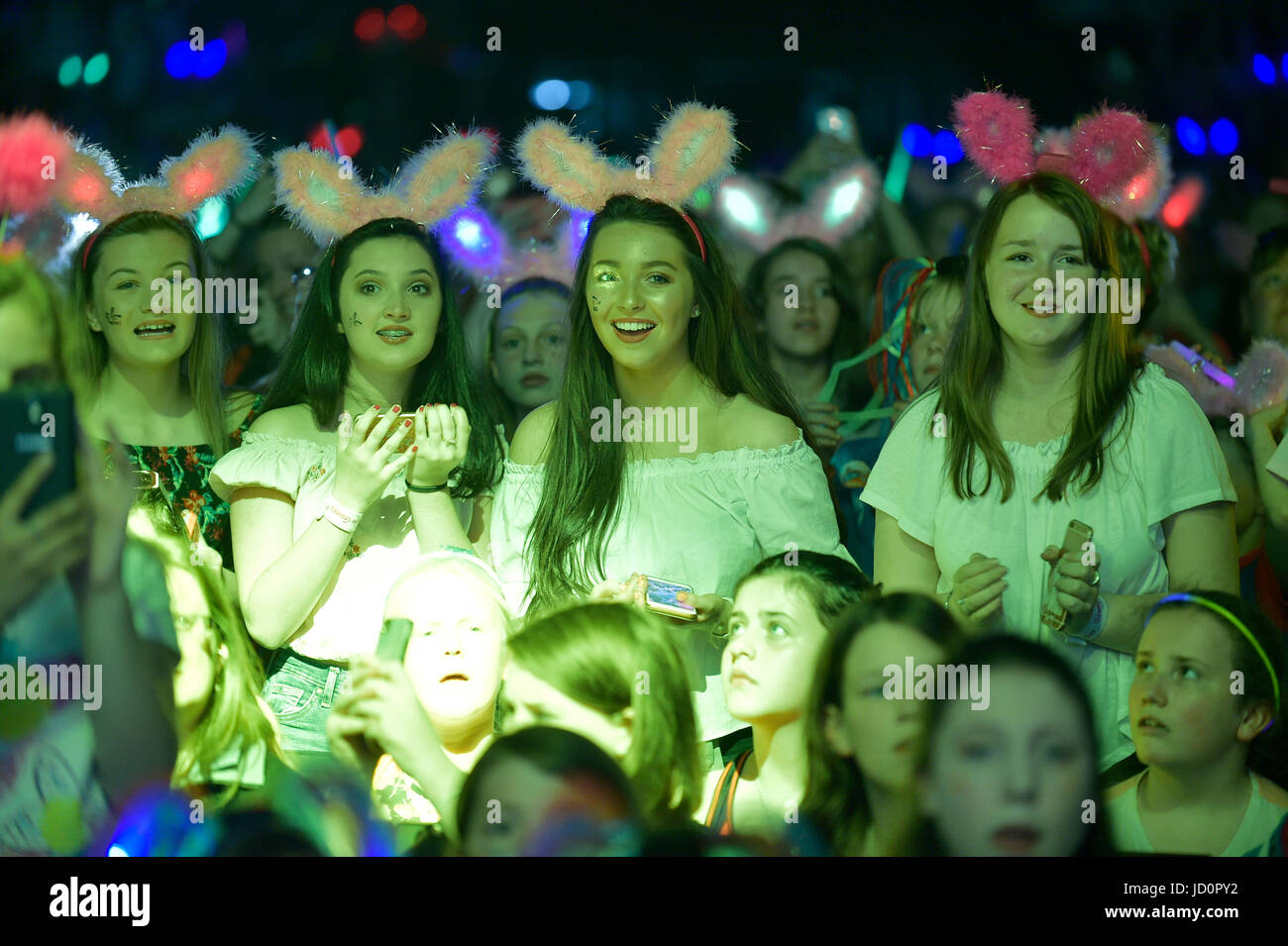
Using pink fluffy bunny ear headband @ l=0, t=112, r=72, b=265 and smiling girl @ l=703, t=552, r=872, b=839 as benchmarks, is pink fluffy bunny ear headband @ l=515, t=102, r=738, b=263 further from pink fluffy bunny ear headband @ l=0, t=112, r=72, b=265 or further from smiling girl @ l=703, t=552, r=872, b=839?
pink fluffy bunny ear headband @ l=0, t=112, r=72, b=265

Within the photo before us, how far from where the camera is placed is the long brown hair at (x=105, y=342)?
409 centimetres

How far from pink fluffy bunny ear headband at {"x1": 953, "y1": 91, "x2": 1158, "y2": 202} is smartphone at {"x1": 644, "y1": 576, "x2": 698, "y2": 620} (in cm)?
137

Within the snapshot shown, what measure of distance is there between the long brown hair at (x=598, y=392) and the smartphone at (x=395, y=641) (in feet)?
1.13

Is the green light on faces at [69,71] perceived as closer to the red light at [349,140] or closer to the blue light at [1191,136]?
the red light at [349,140]

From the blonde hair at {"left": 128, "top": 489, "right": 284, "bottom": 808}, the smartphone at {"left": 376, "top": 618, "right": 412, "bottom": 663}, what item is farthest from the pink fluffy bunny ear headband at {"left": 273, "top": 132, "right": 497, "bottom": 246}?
the smartphone at {"left": 376, "top": 618, "right": 412, "bottom": 663}

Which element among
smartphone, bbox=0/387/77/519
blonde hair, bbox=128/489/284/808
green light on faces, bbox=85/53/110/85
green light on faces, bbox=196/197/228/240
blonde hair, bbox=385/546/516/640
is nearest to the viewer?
blonde hair, bbox=385/546/516/640

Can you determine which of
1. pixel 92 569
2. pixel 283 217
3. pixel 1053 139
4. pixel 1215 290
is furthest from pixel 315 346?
pixel 1215 290

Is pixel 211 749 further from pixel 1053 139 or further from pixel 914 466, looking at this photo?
pixel 1053 139

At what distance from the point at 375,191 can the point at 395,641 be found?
1.21 meters

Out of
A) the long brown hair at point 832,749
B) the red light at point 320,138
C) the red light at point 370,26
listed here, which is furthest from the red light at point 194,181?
the long brown hair at point 832,749

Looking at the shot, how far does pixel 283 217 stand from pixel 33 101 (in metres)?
0.74

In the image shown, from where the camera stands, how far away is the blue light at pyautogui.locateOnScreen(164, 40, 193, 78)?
4293mm

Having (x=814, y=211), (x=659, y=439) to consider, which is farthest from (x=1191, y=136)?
(x=659, y=439)
